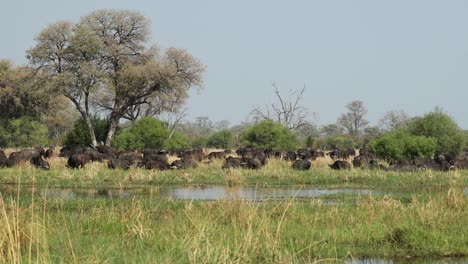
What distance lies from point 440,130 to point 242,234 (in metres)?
32.6

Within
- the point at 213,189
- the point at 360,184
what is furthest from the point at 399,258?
the point at 360,184

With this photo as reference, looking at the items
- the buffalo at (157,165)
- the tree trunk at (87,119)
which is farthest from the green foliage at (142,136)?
the buffalo at (157,165)

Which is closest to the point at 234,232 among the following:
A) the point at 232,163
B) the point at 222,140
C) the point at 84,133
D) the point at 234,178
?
the point at 234,178

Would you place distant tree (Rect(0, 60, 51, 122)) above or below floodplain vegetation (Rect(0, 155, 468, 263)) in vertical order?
above

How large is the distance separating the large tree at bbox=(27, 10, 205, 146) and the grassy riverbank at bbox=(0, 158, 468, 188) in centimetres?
2349

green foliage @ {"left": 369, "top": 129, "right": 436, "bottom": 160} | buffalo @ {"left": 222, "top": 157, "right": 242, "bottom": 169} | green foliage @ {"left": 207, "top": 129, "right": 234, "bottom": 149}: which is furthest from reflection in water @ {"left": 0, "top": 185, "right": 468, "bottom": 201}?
green foliage @ {"left": 207, "top": 129, "right": 234, "bottom": 149}

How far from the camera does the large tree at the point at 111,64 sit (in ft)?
155

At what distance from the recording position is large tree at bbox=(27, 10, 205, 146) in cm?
4722

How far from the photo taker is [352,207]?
13.5 metres

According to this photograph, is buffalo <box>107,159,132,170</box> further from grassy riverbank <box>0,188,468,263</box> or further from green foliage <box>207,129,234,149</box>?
green foliage <box>207,129,234,149</box>

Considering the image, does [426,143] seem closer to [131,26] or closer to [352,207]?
[352,207]

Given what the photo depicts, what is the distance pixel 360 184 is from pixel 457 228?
1101 cm

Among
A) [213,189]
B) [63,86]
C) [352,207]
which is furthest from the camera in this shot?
[63,86]

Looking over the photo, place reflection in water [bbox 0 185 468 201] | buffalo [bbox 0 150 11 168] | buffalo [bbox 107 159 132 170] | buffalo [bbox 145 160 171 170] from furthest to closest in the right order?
buffalo [bbox 0 150 11 168] < buffalo [bbox 107 159 132 170] < buffalo [bbox 145 160 171 170] < reflection in water [bbox 0 185 468 201]
